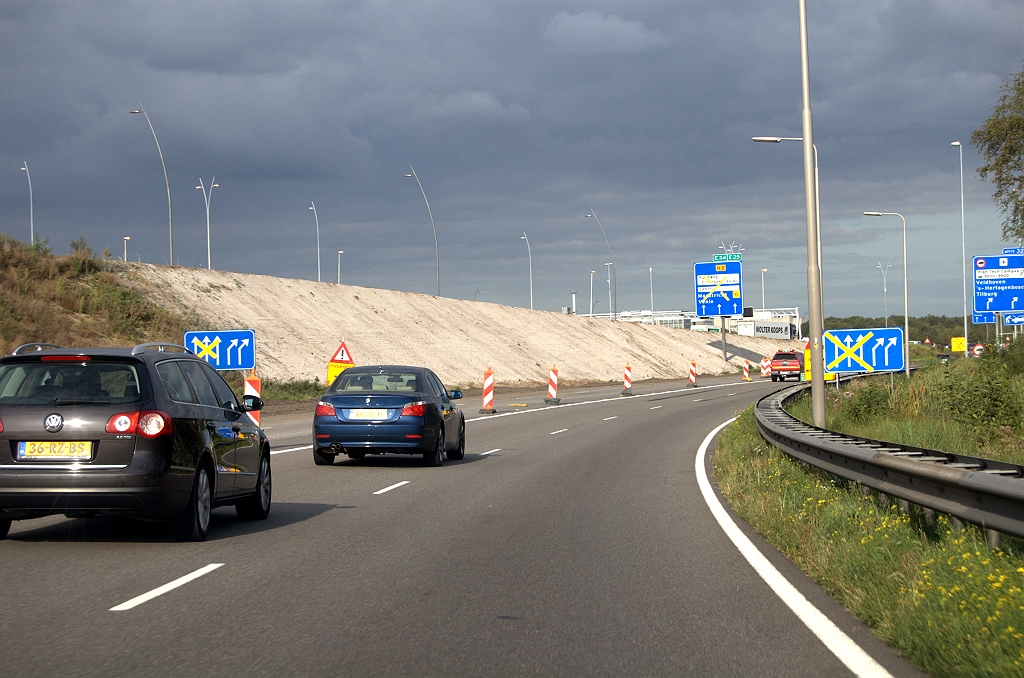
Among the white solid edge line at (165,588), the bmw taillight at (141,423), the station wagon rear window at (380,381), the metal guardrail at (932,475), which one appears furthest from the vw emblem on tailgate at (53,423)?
the station wagon rear window at (380,381)

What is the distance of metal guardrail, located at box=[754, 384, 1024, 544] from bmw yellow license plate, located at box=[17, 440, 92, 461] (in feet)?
21.3

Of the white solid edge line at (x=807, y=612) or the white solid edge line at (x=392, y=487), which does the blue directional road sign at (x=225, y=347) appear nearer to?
the white solid edge line at (x=392, y=487)

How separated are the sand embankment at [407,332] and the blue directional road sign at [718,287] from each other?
10.7 meters

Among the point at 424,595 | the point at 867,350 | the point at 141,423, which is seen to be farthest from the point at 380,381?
the point at 867,350

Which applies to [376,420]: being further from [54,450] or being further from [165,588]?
[165,588]

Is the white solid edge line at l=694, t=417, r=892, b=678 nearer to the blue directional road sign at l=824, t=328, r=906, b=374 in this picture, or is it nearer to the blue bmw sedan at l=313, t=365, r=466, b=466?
the blue bmw sedan at l=313, t=365, r=466, b=466

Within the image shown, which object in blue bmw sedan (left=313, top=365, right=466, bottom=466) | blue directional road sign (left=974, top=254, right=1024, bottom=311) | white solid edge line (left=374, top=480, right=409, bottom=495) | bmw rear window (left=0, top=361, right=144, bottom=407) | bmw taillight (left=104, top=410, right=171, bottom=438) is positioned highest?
blue directional road sign (left=974, top=254, right=1024, bottom=311)

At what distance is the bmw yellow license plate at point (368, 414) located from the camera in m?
17.2

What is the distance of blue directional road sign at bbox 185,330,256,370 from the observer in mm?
25016

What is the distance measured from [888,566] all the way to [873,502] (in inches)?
94.7

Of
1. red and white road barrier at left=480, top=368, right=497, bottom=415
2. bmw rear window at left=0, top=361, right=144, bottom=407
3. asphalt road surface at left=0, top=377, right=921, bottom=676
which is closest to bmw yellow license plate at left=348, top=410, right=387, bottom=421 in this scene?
asphalt road surface at left=0, top=377, right=921, bottom=676

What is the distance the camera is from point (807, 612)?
277 inches

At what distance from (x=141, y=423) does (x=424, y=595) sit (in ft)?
10.4

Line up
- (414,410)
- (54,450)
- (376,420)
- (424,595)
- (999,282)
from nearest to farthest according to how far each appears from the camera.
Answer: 1. (424,595)
2. (54,450)
3. (376,420)
4. (414,410)
5. (999,282)
